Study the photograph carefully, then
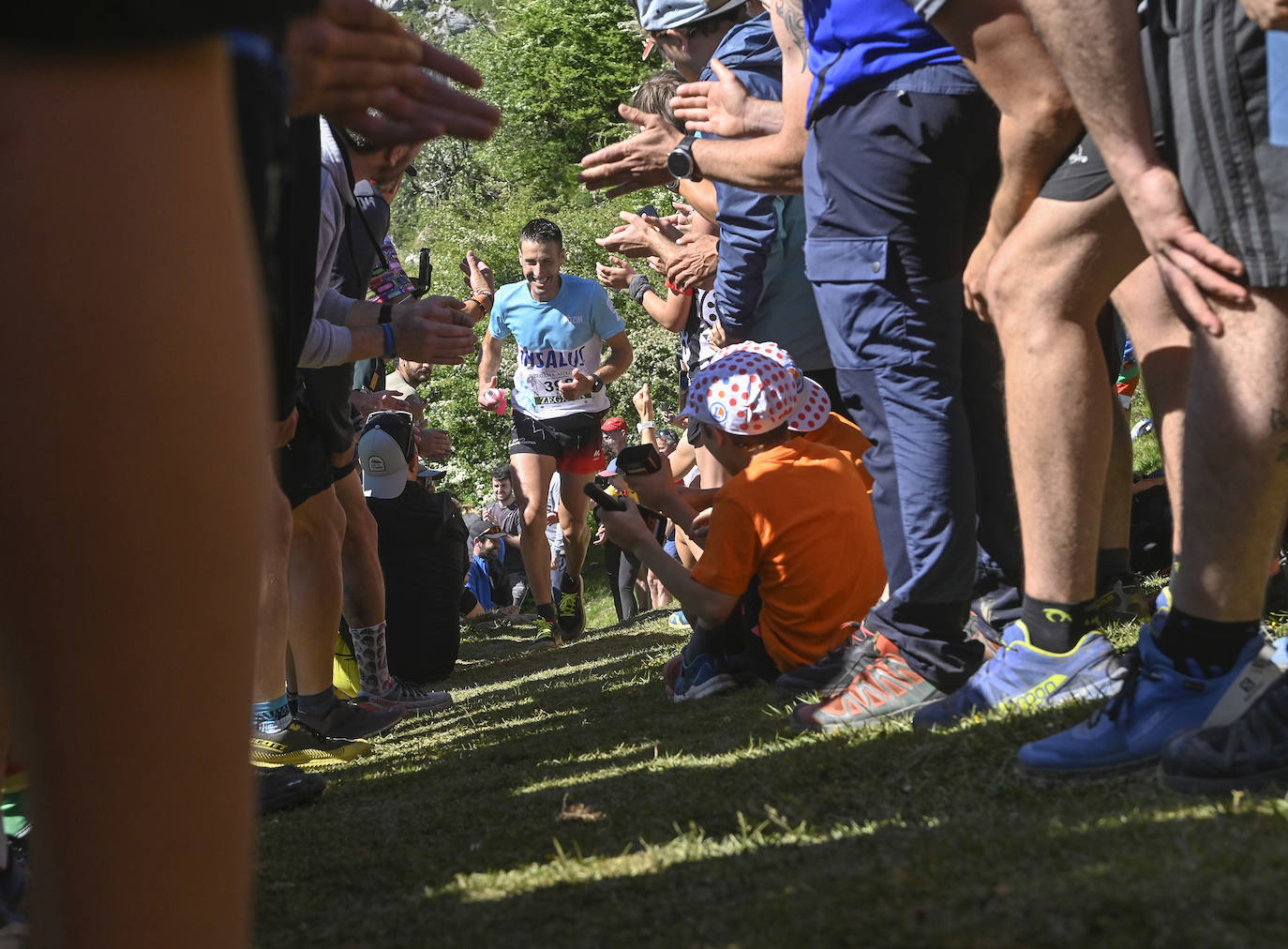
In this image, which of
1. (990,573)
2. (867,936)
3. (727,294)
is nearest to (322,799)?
(990,573)

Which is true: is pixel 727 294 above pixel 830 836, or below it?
above

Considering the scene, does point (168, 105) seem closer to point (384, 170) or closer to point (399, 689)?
point (384, 170)

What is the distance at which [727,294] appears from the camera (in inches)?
192

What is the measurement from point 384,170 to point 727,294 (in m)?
1.38

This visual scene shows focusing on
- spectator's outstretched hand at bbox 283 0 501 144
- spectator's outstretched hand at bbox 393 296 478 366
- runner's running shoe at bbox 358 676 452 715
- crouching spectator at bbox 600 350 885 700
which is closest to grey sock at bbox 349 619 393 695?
runner's running shoe at bbox 358 676 452 715

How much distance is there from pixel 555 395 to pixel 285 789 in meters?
5.94

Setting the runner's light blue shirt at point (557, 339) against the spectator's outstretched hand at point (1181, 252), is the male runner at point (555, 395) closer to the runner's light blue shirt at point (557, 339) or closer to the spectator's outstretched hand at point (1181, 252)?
the runner's light blue shirt at point (557, 339)

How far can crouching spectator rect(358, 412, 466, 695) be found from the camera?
656 cm

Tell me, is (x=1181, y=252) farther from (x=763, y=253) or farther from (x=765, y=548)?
(x=763, y=253)

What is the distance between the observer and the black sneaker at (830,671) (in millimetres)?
3391

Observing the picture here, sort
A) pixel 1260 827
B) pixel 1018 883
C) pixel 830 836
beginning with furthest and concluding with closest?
1. pixel 830 836
2. pixel 1260 827
3. pixel 1018 883

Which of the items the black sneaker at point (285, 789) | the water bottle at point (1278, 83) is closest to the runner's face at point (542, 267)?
the black sneaker at point (285, 789)

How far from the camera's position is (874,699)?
2.97 metres

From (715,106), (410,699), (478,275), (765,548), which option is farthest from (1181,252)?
(478,275)
